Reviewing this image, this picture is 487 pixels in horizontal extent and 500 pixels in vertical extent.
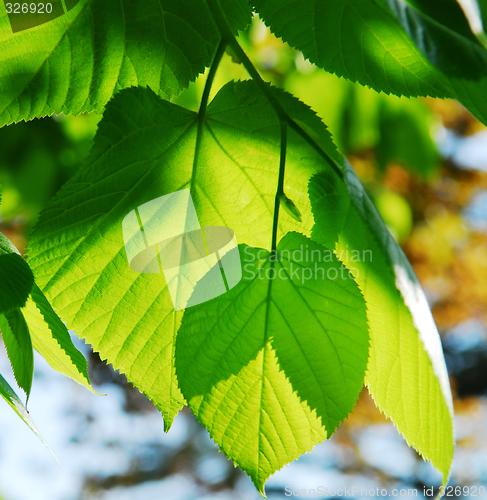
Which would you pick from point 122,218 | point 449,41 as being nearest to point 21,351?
point 122,218

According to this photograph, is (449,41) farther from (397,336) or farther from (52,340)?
(52,340)

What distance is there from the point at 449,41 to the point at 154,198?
25 centimetres

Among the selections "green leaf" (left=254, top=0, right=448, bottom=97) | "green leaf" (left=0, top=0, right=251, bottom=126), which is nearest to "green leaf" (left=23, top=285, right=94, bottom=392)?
"green leaf" (left=0, top=0, right=251, bottom=126)

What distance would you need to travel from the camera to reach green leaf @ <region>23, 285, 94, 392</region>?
36 cm

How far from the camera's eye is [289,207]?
0.40 meters

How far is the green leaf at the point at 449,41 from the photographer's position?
0.89 feet

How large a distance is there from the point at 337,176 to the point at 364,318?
4.7 inches

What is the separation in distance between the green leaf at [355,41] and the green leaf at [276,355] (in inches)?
6.6

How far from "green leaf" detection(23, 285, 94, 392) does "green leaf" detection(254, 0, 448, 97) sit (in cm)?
31

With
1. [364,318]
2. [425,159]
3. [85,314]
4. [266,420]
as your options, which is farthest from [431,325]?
[425,159]

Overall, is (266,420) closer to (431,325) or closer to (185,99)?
(431,325)

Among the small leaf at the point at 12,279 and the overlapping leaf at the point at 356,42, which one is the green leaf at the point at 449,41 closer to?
the overlapping leaf at the point at 356,42

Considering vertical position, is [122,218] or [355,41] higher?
[355,41]

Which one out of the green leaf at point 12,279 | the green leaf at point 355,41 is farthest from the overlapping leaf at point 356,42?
the green leaf at point 12,279
